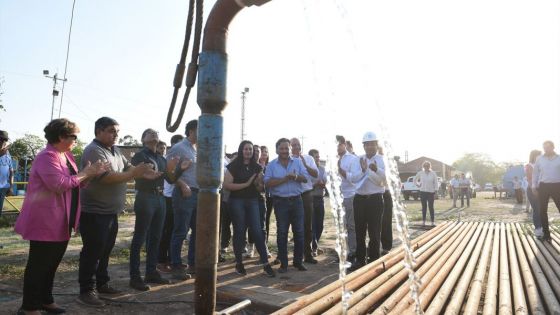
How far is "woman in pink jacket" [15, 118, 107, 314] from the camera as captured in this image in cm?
320

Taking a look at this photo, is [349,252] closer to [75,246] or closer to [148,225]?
[148,225]

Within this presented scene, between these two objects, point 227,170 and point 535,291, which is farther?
point 227,170

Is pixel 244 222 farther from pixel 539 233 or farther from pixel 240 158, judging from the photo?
pixel 539 233

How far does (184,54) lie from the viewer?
1.95 metres

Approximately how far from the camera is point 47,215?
325 cm

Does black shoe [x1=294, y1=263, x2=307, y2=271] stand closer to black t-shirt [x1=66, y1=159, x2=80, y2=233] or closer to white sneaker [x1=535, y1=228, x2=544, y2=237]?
black t-shirt [x1=66, y1=159, x2=80, y2=233]

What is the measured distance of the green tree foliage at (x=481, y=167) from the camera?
116125 millimetres

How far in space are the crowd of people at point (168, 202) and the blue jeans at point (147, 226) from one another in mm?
11

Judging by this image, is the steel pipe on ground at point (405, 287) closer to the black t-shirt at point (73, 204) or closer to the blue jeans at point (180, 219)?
the black t-shirt at point (73, 204)

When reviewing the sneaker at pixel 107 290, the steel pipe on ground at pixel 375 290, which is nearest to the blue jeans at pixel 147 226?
the sneaker at pixel 107 290

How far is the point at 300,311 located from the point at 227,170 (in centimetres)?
318

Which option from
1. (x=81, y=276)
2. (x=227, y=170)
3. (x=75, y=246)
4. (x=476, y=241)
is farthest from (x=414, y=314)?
(x=75, y=246)

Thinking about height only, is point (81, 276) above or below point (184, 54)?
below

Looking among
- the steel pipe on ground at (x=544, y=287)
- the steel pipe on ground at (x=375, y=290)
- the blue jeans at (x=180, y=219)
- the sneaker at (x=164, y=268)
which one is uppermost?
the blue jeans at (x=180, y=219)
